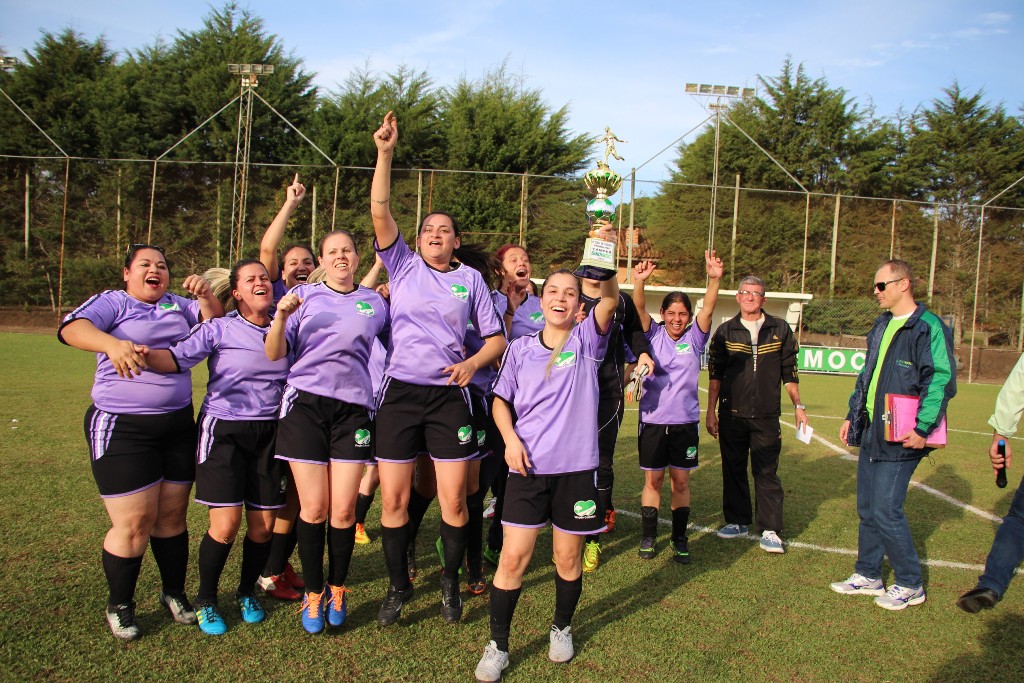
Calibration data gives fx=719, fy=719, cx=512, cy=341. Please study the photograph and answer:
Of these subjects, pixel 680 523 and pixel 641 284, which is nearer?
pixel 641 284

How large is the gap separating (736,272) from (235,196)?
18482mm

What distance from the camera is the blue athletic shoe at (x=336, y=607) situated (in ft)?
12.7

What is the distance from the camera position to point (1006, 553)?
4480 mm

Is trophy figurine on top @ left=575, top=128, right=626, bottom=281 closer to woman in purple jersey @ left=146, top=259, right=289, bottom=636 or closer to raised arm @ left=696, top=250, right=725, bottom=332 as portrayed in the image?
raised arm @ left=696, top=250, right=725, bottom=332

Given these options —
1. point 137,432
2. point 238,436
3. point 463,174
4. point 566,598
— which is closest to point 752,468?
point 566,598

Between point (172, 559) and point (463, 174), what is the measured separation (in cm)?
2276

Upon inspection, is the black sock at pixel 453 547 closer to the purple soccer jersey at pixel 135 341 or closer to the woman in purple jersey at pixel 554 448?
the woman in purple jersey at pixel 554 448

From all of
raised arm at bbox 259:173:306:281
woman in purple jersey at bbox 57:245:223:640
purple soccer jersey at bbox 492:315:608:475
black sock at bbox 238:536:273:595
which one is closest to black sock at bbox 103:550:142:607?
woman in purple jersey at bbox 57:245:223:640

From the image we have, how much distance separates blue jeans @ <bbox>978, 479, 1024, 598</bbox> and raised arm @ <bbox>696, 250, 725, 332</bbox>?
2185 millimetres

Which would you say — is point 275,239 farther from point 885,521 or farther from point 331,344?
point 885,521

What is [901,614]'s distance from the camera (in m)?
4.50

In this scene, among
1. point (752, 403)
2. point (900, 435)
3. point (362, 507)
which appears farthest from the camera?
point (752, 403)

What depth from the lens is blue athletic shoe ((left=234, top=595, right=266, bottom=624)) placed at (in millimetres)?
3949

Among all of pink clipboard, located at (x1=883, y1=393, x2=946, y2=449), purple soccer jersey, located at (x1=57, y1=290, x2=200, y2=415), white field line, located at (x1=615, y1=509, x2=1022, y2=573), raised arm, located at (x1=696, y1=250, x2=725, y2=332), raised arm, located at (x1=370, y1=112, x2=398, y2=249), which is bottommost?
white field line, located at (x1=615, y1=509, x2=1022, y2=573)
